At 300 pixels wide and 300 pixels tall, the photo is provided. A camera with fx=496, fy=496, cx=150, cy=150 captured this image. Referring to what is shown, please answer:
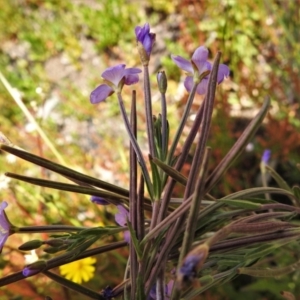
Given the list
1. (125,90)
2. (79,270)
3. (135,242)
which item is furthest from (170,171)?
(125,90)

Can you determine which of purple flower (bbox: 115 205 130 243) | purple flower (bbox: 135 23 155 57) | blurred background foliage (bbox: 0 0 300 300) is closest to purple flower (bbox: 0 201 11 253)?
purple flower (bbox: 115 205 130 243)

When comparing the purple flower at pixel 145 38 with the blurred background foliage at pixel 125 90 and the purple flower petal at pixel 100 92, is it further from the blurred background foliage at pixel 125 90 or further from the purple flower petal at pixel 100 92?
the blurred background foliage at pixel 125 90

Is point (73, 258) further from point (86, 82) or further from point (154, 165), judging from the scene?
point (86, 82)

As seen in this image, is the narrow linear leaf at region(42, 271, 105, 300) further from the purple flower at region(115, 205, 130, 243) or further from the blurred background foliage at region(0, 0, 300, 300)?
the blurred background foliage at region(0, 0, 300, 300)

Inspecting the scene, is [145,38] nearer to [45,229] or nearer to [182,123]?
[182,123]

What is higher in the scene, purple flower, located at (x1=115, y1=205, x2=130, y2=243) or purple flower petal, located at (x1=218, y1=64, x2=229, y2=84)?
purple flower petal, located at (x1=218, y1=64, x2=229, y2=84)

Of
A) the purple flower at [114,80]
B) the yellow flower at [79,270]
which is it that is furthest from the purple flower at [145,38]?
the yellow flower at [79,270]
